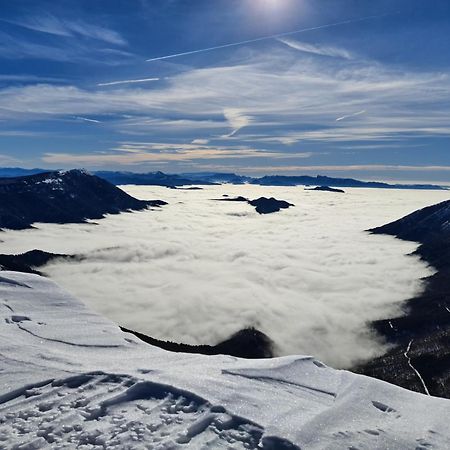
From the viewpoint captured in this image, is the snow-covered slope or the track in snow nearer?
the track in snow

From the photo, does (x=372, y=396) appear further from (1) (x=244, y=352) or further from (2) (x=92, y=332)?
(1) (x=244, y=352)

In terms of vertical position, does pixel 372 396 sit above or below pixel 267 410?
below

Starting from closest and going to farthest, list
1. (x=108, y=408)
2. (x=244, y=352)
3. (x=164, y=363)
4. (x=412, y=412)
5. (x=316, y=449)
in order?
(x=316, y=449), (x=108, y=408), (x=412, y=412), (x=164, y=363), (x=244, y=352)

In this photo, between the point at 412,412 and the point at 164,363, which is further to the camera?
the point at 164,363

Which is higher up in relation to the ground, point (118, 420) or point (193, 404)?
point (118, 420)

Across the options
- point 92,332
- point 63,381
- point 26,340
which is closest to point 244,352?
point 92,332

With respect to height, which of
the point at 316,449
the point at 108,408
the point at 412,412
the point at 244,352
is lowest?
the point at 244,352

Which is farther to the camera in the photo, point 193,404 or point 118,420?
point 193,404

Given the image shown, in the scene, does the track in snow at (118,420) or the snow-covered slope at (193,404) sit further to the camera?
the snow-covered slope at (193,404)
